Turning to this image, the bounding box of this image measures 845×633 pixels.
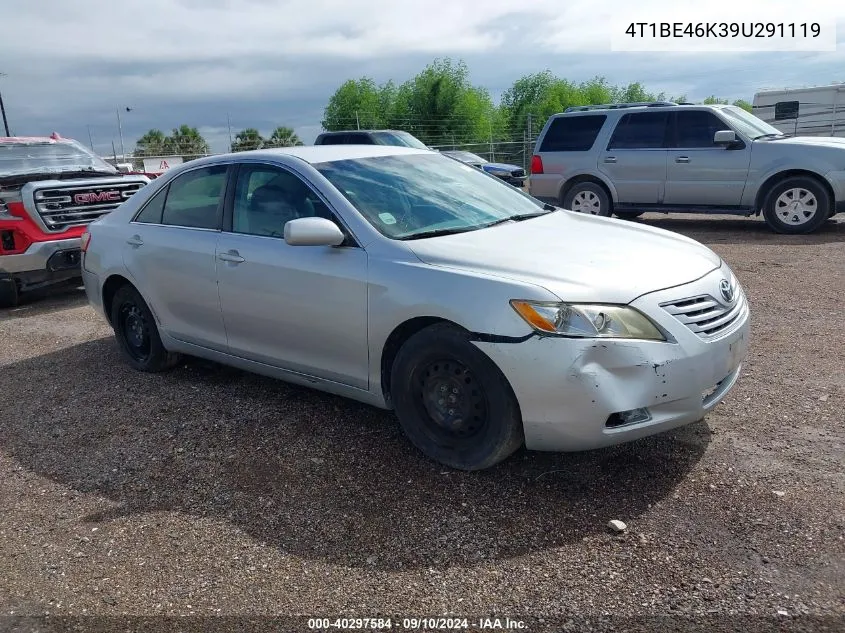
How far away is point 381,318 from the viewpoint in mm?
3857

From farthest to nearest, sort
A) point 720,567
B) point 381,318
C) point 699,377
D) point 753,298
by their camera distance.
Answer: point 753,298 → point 381,318 → point 699,377 → point 720,567

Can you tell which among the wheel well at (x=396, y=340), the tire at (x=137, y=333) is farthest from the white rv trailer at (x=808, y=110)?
the wheel well at (x=396, y=340)

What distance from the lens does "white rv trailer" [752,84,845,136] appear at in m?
24.9

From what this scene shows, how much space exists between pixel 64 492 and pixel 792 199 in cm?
986

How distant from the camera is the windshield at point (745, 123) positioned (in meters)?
10.7

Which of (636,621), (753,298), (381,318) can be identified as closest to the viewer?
(636,621)

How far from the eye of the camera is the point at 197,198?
202 inches

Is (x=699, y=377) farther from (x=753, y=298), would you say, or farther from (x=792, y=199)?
(x=792, y=199)

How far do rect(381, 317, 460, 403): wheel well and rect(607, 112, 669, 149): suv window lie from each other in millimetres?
8613

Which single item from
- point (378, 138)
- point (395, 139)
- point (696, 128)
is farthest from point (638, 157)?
point (395, 139)

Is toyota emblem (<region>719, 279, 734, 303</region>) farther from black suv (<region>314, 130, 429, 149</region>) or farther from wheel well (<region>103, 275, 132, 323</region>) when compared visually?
black suv (<region>314, 130, 429, 149</region>)

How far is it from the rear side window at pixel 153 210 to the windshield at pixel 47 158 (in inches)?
180

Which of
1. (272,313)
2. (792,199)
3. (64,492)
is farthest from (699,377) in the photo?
(792,199)

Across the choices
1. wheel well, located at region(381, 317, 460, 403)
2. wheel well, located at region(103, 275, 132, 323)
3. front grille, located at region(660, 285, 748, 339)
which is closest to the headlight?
front grille, located at region(660, 285, 748, 339)
